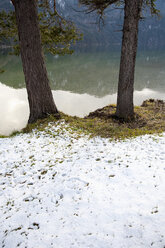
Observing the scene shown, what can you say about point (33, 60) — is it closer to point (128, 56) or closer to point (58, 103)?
point (128, 56)

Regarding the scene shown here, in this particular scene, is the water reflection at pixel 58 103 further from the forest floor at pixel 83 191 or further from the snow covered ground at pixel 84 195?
the snow covered ground at pixel 84 195

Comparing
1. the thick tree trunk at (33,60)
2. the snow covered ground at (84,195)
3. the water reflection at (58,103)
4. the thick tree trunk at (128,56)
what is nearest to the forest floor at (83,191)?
the snow covered ground at (84,195)

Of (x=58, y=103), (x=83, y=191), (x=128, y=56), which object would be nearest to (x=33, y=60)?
(x=128, y=56)

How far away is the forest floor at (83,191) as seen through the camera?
2.74 metres

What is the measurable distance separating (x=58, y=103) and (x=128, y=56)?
9306 mm

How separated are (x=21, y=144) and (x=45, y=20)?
6461 mm

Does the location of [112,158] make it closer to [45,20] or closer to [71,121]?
[71,121]

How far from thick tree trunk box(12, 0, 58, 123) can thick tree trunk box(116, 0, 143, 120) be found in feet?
11.0

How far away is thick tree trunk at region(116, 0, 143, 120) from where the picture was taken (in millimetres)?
7020

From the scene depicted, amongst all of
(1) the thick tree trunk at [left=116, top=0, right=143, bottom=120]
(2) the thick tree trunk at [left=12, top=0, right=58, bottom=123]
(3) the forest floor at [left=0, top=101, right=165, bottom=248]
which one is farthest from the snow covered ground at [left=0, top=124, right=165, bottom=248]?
(1) the thick tree trunk at [left=116, top=0, right=143, bottom=120]

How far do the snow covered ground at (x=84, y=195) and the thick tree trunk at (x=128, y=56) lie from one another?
297 centimetres

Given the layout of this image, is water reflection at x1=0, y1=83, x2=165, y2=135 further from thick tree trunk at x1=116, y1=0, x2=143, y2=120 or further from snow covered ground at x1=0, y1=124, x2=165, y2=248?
snow covered ground at x1=0, y1=124, x2=165, y2=248

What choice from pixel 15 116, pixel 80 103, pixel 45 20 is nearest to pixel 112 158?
pixel 45 20

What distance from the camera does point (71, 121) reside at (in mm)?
7703
